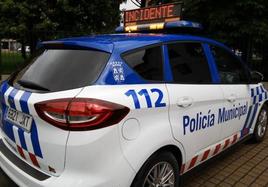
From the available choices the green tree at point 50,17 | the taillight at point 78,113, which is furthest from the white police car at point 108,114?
the green tree at point 50,17

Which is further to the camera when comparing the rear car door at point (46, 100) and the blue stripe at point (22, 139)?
the blue stripe at point (22, 139)

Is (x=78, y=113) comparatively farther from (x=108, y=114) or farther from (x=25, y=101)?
(x=25, y=101)

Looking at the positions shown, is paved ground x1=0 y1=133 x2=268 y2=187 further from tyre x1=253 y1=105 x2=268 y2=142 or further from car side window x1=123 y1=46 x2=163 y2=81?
car side window x1=123 y1=46 x2=163 y2=81

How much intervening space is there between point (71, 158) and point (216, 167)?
236 cm

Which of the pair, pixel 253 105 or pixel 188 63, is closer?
pixel 188 63

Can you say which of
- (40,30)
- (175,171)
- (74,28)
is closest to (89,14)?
(74,28)

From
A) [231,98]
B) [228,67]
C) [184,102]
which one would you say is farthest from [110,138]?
[228,67]

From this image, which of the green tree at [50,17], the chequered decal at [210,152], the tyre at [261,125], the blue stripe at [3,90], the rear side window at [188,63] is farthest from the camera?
the green tree at [50,17]

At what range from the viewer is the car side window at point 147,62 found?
2.56 meters

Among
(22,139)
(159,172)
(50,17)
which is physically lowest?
(159,172)

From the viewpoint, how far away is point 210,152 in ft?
11.3

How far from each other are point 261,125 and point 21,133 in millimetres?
3780

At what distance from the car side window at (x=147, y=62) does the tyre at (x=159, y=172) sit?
643 millimetres

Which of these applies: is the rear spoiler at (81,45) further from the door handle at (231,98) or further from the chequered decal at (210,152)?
the door handle at (231,98)
